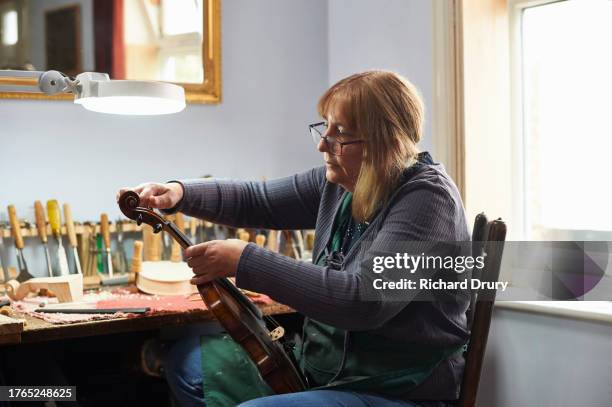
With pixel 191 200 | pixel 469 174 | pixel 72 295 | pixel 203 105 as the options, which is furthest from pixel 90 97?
pixel 469 174

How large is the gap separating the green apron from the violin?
90 millimetres

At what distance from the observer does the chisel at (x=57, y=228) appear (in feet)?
8.32

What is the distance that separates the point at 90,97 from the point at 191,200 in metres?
0.40

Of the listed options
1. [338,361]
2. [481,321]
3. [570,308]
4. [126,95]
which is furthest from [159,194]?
[570,308]

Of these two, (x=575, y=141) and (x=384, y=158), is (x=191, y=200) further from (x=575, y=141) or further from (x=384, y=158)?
(x=575, y=141)

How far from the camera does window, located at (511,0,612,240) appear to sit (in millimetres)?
2447

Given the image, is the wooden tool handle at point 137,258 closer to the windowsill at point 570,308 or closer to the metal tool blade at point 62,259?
the metal tool blade at point 62,259

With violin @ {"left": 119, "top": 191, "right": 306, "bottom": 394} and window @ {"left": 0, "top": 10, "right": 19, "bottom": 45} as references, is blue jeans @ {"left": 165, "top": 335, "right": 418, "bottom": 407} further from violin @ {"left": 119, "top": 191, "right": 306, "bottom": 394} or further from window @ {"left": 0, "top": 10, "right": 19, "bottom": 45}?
window @ {"left": 0, "top": 10, "right": 19, "bottom": 45}

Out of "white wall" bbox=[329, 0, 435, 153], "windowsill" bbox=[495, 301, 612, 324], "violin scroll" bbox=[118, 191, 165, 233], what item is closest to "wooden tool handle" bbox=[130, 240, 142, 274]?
"violin scroll" bbox=[118, 191, 165, 233]

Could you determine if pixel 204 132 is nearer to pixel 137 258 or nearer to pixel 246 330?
pixel 137 258

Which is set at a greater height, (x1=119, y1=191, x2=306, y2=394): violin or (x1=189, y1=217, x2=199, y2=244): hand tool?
(x1=189, y1=217, x2=199, y2=244): hand tool

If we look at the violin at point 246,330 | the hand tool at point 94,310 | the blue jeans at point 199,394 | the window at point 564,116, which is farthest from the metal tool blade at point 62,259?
the window at point 564,116

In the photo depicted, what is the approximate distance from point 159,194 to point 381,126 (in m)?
0.63

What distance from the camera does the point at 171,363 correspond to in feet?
7.04
